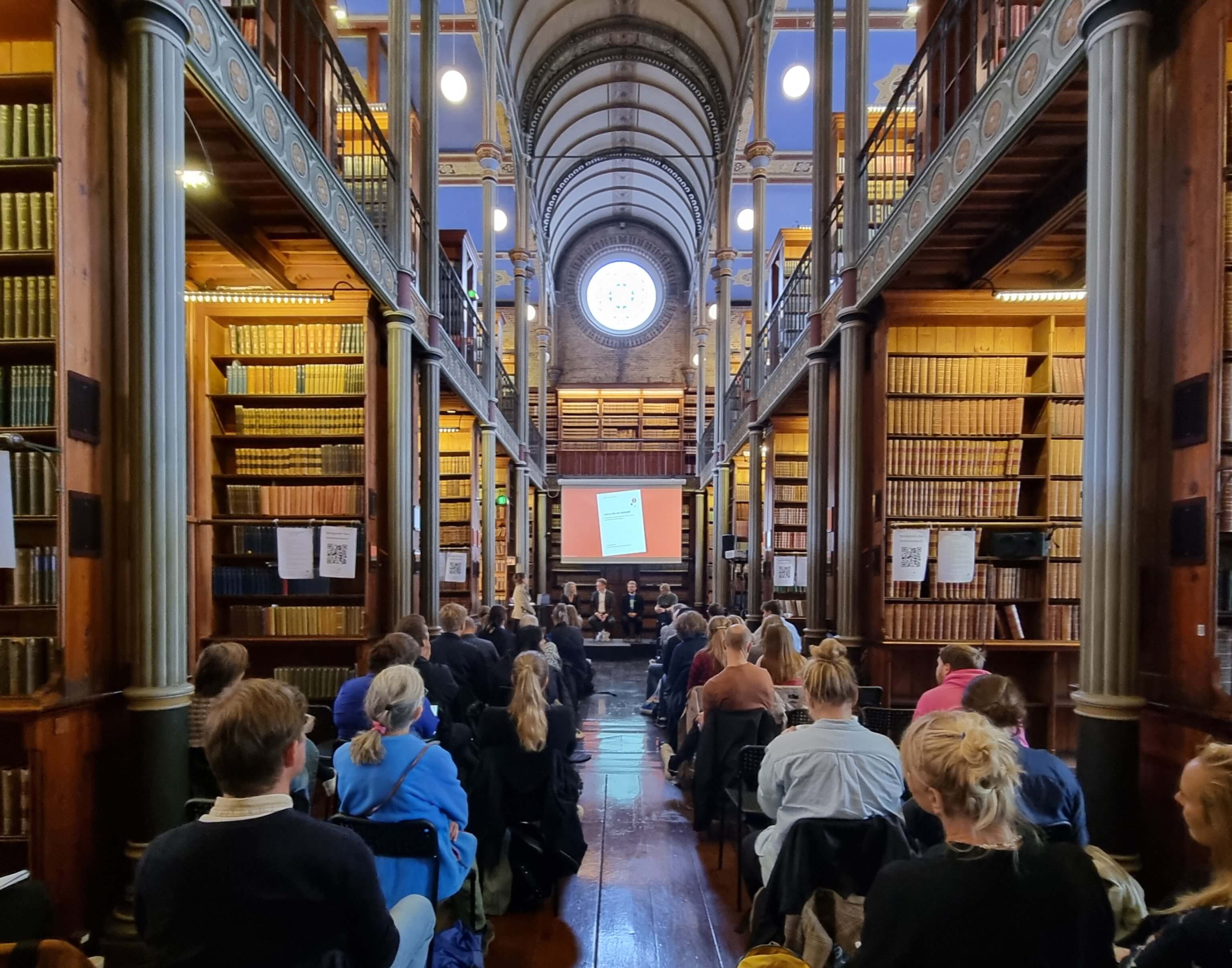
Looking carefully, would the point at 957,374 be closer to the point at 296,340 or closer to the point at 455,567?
the point at 296,340

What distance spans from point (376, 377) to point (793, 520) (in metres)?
5.58

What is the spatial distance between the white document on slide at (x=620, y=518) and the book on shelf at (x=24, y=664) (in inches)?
552

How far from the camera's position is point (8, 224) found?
2811 mm

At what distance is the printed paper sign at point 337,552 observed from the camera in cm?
538

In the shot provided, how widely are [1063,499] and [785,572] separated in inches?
159

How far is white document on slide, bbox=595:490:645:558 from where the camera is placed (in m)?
16.6

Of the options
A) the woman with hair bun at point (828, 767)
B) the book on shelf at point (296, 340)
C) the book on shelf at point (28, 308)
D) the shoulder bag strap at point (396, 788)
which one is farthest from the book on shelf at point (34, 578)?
the book on shelf at point (296, 340)

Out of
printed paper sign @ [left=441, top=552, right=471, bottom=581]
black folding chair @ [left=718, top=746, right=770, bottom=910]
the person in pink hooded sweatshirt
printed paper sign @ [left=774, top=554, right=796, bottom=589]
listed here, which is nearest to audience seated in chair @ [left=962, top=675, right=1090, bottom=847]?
the person in pink hooded sweatshirt

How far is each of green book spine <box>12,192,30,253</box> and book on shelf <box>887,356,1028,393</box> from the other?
479 cm

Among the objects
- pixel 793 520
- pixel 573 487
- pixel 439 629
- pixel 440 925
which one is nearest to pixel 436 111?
pixel 439 629

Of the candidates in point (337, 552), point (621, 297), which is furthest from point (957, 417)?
point (621, 297)

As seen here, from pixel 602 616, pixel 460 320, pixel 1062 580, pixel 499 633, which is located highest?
pixel 460 320

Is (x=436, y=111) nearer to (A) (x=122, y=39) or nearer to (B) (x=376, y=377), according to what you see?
(B) (x=376, y=377)

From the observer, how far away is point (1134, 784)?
267cm
